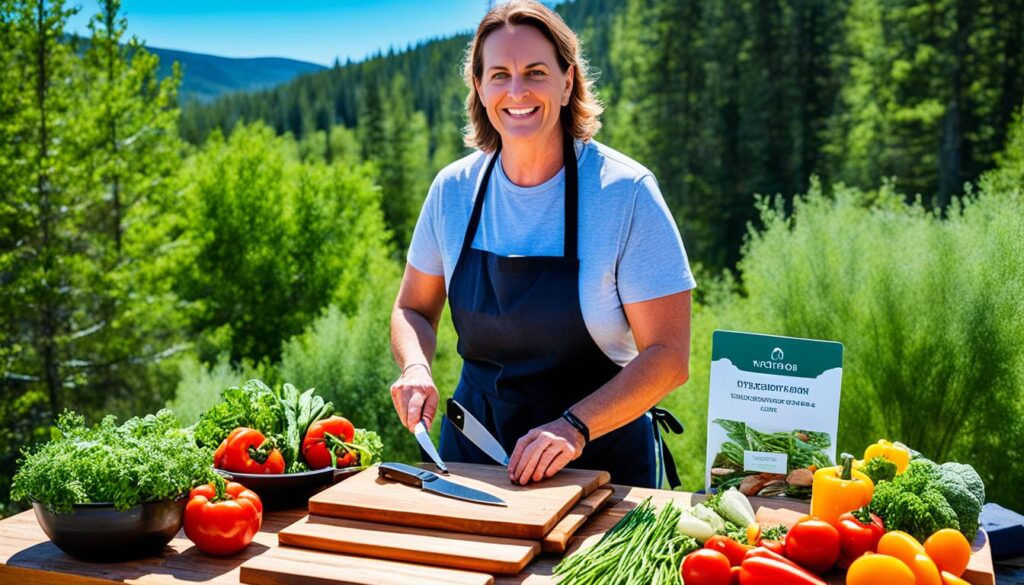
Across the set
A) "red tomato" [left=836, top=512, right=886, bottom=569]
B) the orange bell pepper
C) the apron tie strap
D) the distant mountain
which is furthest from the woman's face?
the distant mountain

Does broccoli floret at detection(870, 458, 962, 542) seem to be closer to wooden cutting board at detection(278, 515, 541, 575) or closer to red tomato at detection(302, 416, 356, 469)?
wooden cutting board at detection(278, 515, 541, 575)

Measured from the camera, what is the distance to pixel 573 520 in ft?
7.35

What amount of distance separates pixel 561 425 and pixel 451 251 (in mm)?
732

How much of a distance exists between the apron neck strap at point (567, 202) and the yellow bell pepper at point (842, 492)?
37.0 inches

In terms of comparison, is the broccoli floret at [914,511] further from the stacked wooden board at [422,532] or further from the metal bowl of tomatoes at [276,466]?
the metal bowl of tomatoes at [276,466]

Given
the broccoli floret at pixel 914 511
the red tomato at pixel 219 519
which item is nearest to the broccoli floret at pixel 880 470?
the broccoli floret at pixel 914 511

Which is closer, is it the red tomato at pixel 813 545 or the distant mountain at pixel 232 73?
the red tomato at pixel 813 545

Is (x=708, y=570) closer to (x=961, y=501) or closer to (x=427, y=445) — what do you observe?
(x=961, y=501)

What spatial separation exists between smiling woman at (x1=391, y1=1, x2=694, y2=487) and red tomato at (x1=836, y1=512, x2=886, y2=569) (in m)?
0.67

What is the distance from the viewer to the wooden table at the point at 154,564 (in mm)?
2096

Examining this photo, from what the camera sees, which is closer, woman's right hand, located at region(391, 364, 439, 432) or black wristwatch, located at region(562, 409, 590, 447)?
black wristwatch, located at region(562, 409, 590, 447)

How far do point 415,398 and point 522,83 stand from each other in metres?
0.94

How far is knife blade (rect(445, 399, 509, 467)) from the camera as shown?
107 inches

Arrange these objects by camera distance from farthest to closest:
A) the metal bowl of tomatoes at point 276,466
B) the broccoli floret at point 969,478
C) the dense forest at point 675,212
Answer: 1. the dense forest at point 675,212
2. the metal bowl of tomatoes at point 276,466
3. the broccoli floret at point 969,478
